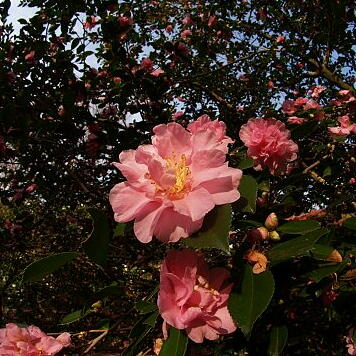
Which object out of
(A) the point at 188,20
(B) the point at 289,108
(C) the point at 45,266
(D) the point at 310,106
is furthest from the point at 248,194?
(A) the point at 188,20

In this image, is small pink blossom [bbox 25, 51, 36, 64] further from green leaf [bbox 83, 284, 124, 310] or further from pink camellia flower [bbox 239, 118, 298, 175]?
green leaf [bbox 83, 284, 124, 310]

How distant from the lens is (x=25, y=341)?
884mm

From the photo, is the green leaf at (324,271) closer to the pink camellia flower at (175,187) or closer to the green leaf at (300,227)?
the green leaf at (300,227)

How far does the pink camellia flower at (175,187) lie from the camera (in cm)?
67

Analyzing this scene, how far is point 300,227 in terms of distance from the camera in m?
0.83

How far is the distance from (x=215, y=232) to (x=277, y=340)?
397 mm

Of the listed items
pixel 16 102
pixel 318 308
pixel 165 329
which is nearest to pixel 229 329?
pixel 165 329

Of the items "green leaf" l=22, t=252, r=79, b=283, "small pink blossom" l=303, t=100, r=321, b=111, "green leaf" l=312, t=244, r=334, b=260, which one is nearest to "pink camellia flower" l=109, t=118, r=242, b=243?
"green leaf" l=22, t=252, r=79, b=283

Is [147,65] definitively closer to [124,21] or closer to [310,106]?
[124,21]

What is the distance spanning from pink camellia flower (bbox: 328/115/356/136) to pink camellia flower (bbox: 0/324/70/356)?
4.16 ft

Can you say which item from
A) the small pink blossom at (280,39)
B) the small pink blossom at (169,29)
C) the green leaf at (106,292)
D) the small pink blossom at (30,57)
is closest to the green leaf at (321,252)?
the green leaf at (106,292)

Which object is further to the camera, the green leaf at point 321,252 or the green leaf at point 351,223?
the green leaf at point 351,223

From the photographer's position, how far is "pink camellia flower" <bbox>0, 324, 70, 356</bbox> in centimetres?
86

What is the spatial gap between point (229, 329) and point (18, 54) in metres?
2.41
